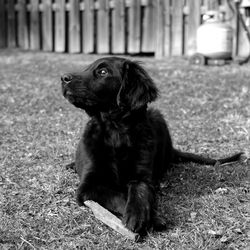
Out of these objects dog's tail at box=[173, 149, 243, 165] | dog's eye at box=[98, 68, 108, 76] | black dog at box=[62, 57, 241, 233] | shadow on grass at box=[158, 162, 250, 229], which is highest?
dog's eye at box=[98, 68, 108, 76]

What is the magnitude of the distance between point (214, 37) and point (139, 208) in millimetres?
6479

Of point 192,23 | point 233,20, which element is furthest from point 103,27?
point 233,20

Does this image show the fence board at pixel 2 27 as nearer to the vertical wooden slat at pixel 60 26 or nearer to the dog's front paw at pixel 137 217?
the vertical wooden slat at pixel 60 26

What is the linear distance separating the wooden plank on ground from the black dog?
811 cm

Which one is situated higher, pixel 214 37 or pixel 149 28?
pixel 149 28

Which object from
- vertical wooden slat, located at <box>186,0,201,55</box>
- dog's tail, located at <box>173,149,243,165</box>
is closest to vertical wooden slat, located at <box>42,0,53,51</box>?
vertical wooden slat, located at <box>186,0,201,55</box>

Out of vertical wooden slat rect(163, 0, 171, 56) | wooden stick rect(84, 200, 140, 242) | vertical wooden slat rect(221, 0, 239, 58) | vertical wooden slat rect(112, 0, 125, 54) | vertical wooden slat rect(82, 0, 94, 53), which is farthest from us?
vertical wooden slat rect(82, 0, 94, 53)

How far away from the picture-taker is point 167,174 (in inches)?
178

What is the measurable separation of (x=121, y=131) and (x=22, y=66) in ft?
21.3

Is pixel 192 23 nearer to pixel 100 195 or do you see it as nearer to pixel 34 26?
pixel 34 26

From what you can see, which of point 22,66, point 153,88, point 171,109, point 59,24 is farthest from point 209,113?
point 59,24

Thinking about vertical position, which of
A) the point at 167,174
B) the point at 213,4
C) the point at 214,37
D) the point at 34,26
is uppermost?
the point at 213,4

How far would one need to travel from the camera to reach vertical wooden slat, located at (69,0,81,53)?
10.9 meters

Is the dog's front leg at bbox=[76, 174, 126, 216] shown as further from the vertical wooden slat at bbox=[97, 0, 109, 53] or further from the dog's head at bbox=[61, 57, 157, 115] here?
the vertical wooden slat at bbox=[97, 0, 109, 53]
